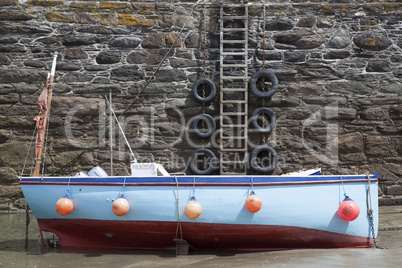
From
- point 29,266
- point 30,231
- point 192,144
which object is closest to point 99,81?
point 192,144

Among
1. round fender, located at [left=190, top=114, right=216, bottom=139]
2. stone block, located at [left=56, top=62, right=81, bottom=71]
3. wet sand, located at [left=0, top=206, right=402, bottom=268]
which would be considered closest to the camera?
wet sand, located at [left=0, top=206, right=402, bottom=268]

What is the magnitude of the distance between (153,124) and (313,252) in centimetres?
387

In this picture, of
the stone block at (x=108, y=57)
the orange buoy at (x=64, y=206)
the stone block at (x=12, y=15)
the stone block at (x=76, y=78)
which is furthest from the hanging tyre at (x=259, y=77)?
the stone block at (x=12, y=15)

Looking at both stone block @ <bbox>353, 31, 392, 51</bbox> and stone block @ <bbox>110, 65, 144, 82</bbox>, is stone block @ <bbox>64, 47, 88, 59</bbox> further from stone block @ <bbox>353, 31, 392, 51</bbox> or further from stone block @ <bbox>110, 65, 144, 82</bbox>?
stone block @ <bbox>353, 31, 392, 51</bbox>

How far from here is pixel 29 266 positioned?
4820 millimetres

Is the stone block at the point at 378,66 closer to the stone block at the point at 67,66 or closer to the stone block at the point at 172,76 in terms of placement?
the stone block at the point at 172,76

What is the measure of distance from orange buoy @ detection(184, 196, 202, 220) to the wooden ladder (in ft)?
8.53

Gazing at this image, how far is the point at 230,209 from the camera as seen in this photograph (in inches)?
203

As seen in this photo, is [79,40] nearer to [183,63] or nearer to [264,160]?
[183,63]

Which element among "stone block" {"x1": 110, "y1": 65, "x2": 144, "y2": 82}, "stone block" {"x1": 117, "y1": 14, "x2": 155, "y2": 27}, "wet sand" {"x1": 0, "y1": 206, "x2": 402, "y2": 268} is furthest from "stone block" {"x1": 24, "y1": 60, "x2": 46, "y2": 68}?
"wet sand" {"x1": 0, "y1": 206, "x2": 402, "y2": 268}


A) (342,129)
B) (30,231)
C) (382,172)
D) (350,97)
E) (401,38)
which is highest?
(401,38)

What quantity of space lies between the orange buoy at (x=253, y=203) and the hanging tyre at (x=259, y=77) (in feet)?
9.98

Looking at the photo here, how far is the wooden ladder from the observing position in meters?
7.73

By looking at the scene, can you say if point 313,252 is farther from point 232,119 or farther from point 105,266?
point 232,119
